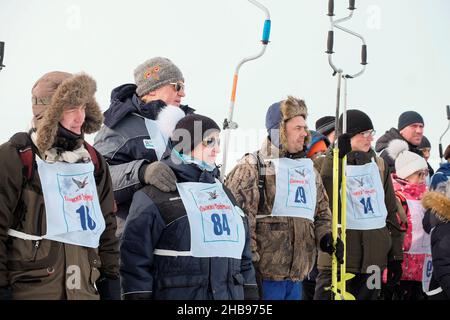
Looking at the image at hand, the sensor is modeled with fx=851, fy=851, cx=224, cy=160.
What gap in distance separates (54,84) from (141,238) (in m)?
1.09

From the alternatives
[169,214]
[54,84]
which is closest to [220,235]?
[169,214]

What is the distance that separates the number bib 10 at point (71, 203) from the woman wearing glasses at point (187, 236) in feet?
1.19

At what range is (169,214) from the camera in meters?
5.38

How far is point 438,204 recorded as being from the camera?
743 centimetres

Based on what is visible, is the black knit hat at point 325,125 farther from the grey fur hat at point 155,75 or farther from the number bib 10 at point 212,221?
the number bib 10 at point 212,221

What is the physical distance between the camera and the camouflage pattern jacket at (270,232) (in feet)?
21.9

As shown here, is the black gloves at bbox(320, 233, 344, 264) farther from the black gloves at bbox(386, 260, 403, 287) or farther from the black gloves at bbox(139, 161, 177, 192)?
the black gloves at bbox(139, 161, 177, 192)

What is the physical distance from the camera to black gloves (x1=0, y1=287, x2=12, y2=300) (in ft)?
14.6

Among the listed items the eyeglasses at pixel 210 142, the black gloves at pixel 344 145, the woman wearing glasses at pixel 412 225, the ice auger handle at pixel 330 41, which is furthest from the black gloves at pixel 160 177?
the woman wearing glasses at pixel 412 225

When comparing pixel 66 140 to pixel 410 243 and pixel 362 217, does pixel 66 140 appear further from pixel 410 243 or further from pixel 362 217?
pixel 410 243

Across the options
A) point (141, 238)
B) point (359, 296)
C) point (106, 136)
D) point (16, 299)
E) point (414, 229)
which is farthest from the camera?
point (414, 229)

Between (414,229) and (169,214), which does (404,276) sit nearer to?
(414,229)

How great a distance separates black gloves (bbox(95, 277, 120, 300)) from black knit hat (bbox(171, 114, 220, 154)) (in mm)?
1032

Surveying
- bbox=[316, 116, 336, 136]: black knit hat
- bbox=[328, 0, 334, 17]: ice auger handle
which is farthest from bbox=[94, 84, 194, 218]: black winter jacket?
bbox=[316, 116, 336, 136]: black knit hat
